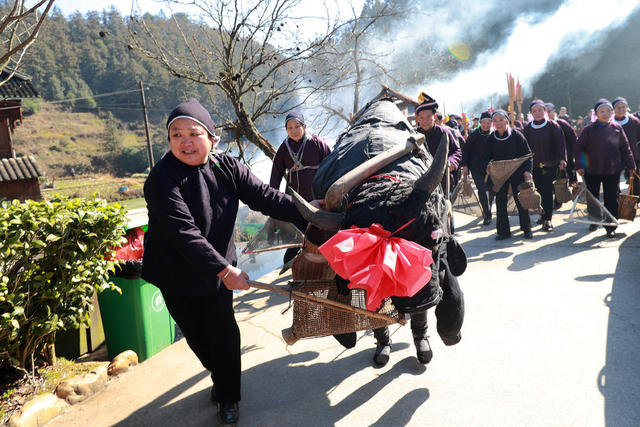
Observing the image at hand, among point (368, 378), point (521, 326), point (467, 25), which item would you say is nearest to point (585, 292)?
point (521, 326)

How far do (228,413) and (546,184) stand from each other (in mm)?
6651

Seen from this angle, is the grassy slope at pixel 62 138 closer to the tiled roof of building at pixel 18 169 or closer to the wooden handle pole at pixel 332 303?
the tiled roof of building at pixel 18 169

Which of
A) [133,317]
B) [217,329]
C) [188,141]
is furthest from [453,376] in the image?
[133,317]

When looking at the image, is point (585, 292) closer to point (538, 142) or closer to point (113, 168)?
point (538, 142)

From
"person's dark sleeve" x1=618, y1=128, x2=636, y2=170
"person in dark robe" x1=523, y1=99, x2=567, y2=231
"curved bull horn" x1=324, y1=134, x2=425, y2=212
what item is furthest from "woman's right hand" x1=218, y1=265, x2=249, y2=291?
"person's dark sleeve" x1=618, y1=128, x2=636, y2=170

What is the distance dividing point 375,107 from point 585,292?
2871 millimetres

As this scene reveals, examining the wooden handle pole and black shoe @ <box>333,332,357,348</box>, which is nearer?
the wooden handle pole

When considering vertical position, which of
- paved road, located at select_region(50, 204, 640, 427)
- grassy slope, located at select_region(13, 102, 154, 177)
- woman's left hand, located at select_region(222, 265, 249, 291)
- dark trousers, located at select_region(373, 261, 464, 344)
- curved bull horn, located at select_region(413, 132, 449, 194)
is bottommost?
paved road, located at select_region(50, 204, 640, 427)

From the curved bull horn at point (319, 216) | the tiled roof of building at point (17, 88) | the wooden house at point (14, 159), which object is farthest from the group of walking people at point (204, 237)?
the tiled roof of building at point (17, 88)

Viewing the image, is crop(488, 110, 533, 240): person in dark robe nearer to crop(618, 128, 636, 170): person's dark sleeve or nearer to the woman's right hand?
crop(618, 128, 636, 170): person's dark sleeve

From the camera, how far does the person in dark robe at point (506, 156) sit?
6625 mm

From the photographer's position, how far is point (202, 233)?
104 inches

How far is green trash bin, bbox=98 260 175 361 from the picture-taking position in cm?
376

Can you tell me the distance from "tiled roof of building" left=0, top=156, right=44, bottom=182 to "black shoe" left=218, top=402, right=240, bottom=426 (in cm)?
1961
